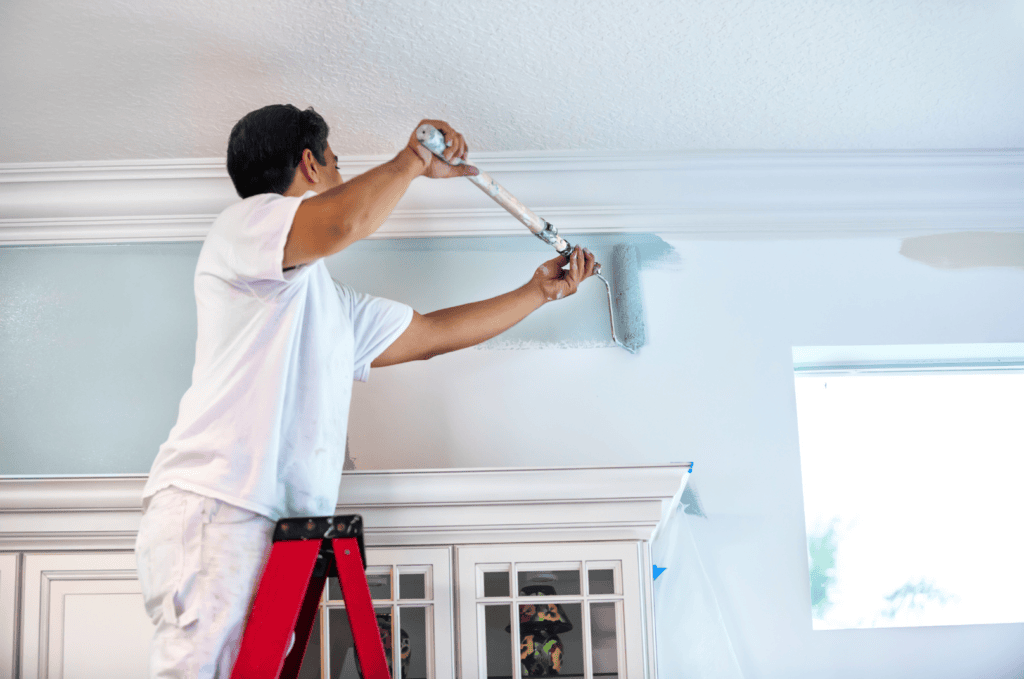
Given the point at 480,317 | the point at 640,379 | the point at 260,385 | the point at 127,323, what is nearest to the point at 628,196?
the point at 640,379

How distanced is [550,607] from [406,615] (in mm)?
261

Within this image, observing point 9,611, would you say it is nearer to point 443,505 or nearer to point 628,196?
point 443,505

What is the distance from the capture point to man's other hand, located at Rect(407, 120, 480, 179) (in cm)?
113

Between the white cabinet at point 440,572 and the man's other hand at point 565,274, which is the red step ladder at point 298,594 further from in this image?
the man's other hand at point 565,274

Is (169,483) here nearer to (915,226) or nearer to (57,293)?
(57,293)

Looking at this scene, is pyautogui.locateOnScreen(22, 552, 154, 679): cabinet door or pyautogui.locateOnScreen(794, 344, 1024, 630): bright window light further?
pyautogui.locateOnScreen(794, 344, 1024, 630): bright window light

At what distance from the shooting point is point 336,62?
5.08ft

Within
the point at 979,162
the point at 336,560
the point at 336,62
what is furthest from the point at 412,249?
the point at 979,162

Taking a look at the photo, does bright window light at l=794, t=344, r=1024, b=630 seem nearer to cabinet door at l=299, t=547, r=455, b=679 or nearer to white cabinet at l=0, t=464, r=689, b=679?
white cabinet at l=0, t=464, r=689, b=679

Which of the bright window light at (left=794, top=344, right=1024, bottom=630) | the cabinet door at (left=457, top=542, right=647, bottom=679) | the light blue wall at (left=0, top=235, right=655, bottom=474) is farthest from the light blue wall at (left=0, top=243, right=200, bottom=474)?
the bright window light at (left=794, top=344, right=1024, bottom=630)

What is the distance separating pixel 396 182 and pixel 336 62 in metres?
0.60

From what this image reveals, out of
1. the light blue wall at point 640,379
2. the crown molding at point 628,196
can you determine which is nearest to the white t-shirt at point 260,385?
the light blue wall at point 640,379

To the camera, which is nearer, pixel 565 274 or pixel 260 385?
pixel 260 385

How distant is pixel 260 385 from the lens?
1142 mm
